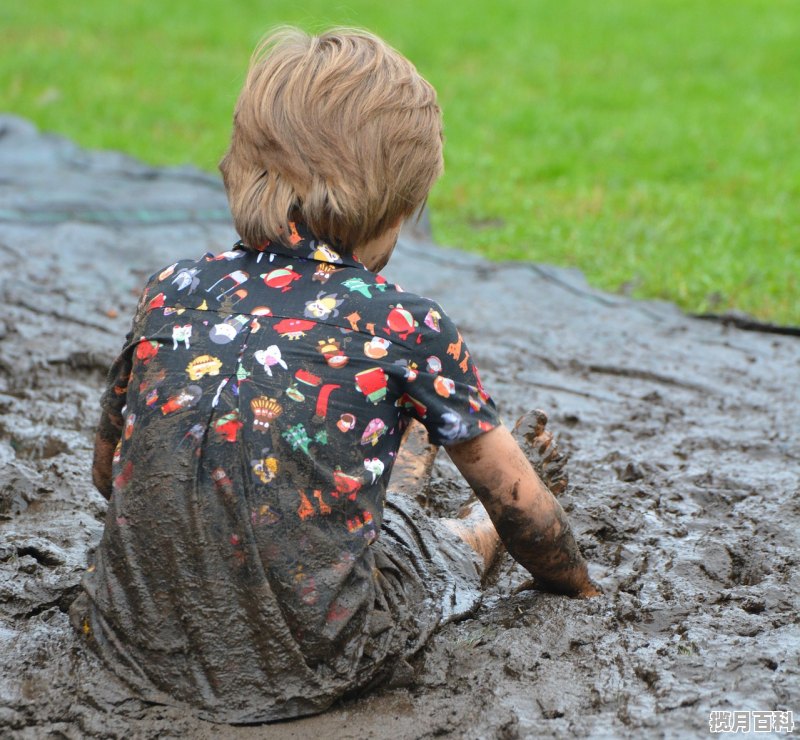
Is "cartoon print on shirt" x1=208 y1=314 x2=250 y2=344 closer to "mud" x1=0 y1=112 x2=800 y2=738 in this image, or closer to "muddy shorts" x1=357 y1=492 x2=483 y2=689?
"muddy shorts" x1=357 y1=492 x2=483 y2=689

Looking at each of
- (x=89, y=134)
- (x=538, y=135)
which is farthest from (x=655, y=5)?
(x=89, y=134)

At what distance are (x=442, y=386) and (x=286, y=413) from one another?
10.8 inches

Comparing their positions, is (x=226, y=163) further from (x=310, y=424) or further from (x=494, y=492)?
(x=494, y=492)

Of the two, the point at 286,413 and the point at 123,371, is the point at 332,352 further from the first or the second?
the point at 123,371

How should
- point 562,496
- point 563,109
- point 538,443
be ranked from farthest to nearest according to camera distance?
point 563,109 → point 562,496 → point 538,443

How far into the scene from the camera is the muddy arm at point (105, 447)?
2.19 meters

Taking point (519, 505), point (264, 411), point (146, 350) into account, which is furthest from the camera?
point (519, 505)

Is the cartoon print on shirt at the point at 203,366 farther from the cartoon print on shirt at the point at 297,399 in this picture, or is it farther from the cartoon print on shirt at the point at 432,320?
the cartoon print on shirt at the point at 432,320

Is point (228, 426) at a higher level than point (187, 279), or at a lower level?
lower

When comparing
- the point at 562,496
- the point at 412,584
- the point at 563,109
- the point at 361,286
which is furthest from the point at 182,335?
the point at 563,109

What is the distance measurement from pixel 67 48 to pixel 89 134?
10.6 feet

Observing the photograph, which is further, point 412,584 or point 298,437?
point 412,584

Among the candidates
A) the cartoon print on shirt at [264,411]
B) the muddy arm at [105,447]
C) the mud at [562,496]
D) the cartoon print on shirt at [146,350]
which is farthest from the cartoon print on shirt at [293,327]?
the mud at [562,496]

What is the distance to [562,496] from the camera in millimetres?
2998
